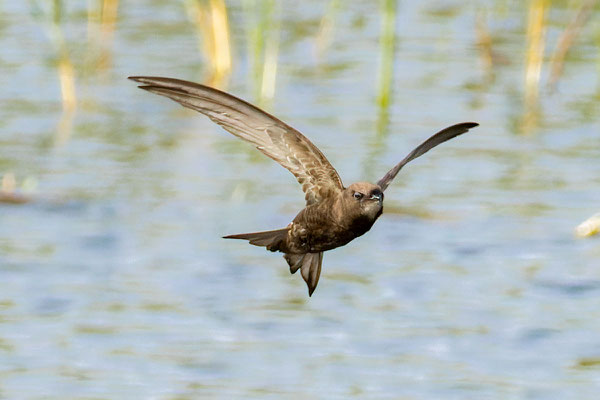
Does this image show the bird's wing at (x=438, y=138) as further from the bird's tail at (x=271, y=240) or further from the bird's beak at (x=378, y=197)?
the bird's tail at (x=271, y=240)

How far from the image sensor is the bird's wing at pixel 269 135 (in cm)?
349

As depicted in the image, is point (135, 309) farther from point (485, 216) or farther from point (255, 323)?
point (485, 216)

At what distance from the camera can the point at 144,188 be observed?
Result: 9.48 meters

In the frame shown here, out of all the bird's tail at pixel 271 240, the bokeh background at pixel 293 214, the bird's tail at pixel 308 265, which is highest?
the bird's tail at pixel 271 240

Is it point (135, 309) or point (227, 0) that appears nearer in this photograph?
point (135, 309)

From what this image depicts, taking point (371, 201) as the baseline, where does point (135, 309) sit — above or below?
below

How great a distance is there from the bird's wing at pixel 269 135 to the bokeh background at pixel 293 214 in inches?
108

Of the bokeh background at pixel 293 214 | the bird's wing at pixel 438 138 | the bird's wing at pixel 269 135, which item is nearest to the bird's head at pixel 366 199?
the bird's wing at pixel 438 138

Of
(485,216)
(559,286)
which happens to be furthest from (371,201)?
(485,216)

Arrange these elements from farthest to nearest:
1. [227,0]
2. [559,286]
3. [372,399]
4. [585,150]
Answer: [227,0] < [585,150] < [559,286] < [372,399]

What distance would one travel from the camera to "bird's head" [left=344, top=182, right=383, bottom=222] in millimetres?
3189

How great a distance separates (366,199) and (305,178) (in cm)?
53

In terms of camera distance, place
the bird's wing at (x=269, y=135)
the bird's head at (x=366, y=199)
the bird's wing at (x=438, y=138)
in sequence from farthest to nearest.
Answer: the bird's wing at (x=269, y=135)
the bird's wing at (x=438, y=138)
the bird's head at (x=366, y=199)

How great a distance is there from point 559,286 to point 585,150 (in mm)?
2921
